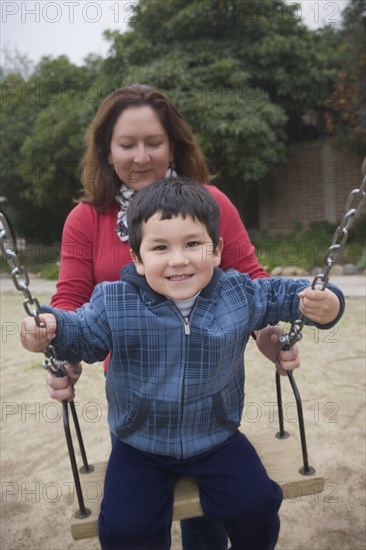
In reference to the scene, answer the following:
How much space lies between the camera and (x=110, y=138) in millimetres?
1855

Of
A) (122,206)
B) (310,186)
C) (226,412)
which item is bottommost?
(310,186)

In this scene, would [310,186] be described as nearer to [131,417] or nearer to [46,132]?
[46,132]

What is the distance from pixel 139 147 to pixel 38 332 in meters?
0.75

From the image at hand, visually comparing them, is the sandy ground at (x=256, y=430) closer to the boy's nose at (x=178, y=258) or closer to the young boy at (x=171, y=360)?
the young boy at (x=171, y=360)

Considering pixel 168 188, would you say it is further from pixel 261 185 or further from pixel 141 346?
pixel 261 185

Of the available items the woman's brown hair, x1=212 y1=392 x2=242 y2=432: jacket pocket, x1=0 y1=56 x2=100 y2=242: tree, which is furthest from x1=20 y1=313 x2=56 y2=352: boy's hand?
x1=0 y1=56 x2=100 y2=242: tree

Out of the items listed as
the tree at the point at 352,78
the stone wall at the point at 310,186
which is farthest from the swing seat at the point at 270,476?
the stone wall at the point at 310,186

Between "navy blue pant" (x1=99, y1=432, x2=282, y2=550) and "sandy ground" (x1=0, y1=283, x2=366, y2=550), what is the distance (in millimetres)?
892

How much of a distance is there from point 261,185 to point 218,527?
10.3m

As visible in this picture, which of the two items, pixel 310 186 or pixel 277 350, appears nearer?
pixel 277 350

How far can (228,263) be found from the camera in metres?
1.87

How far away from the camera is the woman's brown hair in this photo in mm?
1802

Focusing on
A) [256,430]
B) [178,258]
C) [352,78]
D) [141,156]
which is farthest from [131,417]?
[352,78]

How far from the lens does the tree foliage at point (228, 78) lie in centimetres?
926
